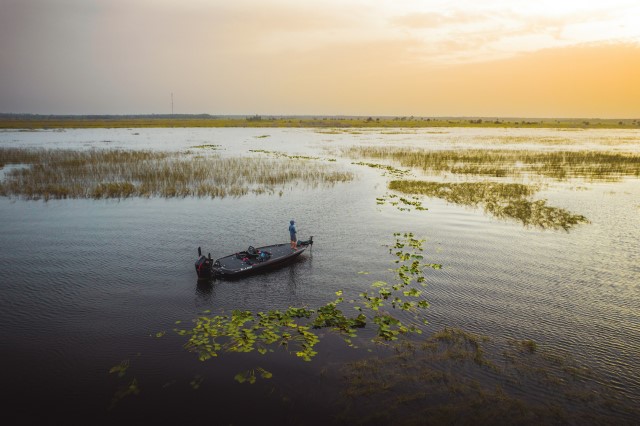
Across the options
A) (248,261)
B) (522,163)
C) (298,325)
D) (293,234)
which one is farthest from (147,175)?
(522,163)

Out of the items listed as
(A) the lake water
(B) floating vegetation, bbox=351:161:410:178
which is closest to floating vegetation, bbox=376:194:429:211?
(A) the lake water

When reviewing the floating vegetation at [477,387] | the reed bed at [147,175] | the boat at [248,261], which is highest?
the reed bed at [147,175]

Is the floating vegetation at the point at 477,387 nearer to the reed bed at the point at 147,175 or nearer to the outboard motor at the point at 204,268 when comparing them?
the outboard motor at the point at 204,268

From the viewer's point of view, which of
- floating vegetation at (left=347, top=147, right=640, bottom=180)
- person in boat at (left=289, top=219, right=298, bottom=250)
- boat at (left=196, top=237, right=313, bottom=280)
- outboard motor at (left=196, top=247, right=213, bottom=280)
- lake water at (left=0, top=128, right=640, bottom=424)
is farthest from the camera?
floating vegetation at (left=347, top=147, right=640, bottom=180)

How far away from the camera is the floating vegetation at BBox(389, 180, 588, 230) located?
2575cm

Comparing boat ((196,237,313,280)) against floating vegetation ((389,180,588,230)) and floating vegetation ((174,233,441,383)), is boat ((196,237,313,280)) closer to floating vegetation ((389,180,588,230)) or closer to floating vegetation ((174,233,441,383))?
floating vegetation ((174,233,441,383))

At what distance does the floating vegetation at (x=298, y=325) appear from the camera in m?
12.1

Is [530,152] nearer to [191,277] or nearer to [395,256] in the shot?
[395,256]

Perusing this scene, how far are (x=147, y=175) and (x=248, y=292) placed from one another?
29.1 meters

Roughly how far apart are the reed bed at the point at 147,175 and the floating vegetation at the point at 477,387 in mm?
25063

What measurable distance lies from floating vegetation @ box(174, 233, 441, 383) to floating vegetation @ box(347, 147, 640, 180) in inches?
1299

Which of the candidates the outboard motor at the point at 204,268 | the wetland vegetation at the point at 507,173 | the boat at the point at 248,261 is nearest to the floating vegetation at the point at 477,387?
the boat at the point at 248,261

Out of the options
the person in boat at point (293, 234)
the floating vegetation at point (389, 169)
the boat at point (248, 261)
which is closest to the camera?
the boat at point (248, 261)

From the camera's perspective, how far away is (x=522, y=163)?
2037 inches
